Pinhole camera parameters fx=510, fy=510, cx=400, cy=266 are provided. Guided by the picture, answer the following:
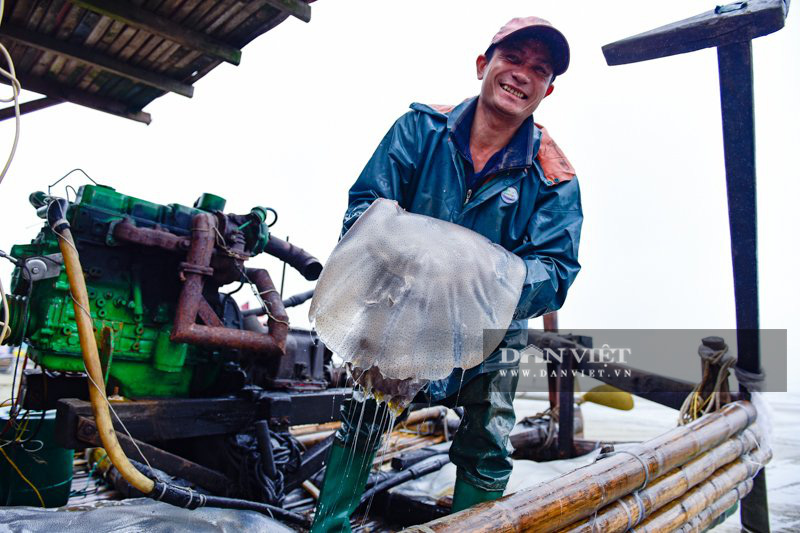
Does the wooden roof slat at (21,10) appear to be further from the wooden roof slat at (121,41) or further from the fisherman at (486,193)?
the fisherman at (486,193)

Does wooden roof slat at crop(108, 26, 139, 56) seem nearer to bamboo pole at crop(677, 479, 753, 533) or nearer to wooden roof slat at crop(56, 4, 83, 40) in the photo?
wooden roof slat at crop(56, 4, 83, 40)

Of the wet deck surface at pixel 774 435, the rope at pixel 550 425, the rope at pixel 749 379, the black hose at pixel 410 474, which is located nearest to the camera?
the rope at pixel 749 379

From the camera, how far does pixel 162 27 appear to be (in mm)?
3035

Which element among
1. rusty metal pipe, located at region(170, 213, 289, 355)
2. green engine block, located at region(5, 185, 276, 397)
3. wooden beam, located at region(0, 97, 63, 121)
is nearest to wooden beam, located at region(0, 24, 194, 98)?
wooden beam, located at region(0, 97, 63, 121)

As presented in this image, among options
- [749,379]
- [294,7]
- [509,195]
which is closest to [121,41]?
[294,7]

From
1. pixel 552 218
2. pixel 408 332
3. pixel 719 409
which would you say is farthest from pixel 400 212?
pixel 719 409

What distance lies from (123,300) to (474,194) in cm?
247

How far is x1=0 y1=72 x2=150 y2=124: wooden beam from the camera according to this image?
12.1 feet

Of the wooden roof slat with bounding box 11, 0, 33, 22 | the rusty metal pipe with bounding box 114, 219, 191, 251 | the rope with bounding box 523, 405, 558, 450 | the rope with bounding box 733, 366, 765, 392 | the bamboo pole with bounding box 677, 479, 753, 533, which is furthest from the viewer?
the rope with bounding box 523, 405, 558, 450

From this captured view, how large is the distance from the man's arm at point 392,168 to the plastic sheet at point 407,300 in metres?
0.63

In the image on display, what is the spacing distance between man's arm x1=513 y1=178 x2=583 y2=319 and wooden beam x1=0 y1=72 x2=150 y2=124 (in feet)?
11.6

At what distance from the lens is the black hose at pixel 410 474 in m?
3.62

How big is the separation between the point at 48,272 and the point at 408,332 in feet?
7.50

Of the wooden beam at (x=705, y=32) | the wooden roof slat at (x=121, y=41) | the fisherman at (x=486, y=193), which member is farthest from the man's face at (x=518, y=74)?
the wooden roof slat at (x=121, y=41)
